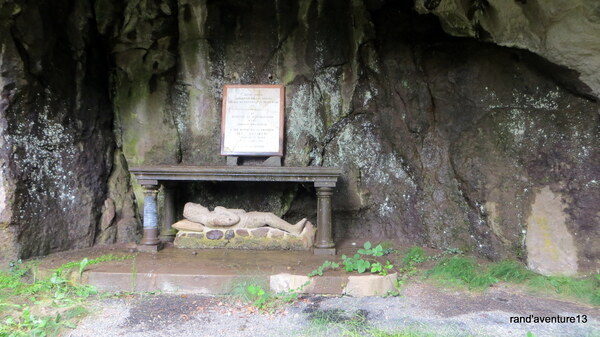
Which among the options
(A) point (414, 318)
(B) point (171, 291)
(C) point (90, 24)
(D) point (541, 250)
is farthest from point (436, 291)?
(C) point (90, 24)

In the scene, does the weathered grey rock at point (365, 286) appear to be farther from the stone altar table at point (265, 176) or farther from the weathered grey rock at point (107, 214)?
the weathered grey rock at point (107, 214)

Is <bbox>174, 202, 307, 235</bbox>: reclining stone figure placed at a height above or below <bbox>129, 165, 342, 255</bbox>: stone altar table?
below

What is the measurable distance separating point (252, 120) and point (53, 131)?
2468mm

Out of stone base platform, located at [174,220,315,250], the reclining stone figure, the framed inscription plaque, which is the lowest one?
stone base platform, located at [174,220,315,250]

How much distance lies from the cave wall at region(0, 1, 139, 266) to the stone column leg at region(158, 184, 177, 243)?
25.5 inches

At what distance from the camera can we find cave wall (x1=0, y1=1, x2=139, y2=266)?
4.33 metres

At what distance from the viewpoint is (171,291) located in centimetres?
379

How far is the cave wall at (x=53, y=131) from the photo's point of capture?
14.2ft

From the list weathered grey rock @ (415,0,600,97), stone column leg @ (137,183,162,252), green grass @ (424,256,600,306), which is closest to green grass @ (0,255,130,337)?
stone column leg @ (137,183,162,252)

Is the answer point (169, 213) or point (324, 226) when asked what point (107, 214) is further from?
point (324, 226)

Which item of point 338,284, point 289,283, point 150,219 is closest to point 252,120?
point 150,219

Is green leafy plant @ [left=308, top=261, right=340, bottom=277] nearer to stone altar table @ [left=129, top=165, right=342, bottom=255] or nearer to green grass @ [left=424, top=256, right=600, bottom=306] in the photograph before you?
stone altar table @ [left=129, top=165, right=342, bottom=255]

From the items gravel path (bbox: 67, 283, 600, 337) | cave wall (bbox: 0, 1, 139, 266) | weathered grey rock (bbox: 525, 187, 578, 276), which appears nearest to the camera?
gravel path (bbox: 67, 283, 600, 337)

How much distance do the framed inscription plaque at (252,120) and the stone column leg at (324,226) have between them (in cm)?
112
